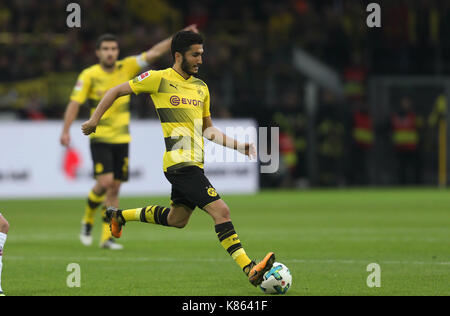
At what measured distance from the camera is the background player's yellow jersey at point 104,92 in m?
11.1

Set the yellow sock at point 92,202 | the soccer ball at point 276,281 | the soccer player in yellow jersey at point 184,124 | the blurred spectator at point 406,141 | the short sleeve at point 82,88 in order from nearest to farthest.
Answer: the soccer ball at point 276,281, the soccer player in yellow jersey at point 184,124, the short sleeve at point 82,88, the yellow sock at point 92,202, the blurred spectator at point 406,141

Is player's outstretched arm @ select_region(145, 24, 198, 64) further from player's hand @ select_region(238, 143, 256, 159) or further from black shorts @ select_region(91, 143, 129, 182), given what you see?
player's hand @ select_region(238, 143, 256, 159)

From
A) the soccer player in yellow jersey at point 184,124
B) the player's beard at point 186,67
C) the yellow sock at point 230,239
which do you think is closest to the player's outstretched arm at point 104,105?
the soccer player in yellow jersey at point 184,124

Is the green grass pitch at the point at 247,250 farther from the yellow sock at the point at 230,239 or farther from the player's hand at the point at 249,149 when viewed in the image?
the player's hand at the point at 249,149

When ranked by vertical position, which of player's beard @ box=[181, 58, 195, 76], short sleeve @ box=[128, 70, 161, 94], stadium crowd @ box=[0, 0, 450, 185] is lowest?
short sleeve @ box=[128, 70, 161, 94]

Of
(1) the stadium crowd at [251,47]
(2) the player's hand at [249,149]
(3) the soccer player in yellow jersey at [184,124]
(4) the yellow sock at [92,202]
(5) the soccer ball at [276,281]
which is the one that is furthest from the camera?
(1) the stadium crowd at [251,47]

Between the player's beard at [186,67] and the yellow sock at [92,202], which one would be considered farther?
the yellow sock at [92,202]

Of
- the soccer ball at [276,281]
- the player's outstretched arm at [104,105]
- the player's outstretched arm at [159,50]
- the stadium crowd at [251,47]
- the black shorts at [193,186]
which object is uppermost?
the stadium crowd at [251,47]

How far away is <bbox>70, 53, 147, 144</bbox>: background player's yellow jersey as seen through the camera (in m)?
11.1

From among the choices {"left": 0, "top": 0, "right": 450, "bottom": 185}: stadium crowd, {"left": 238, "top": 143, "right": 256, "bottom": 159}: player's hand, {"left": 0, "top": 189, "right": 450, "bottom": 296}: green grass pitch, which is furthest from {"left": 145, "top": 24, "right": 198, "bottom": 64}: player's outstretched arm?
{"left": 0, "top": 0, "right": 450, "bottom": 185}: stadium crowd

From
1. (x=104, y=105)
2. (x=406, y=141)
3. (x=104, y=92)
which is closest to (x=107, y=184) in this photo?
(x=104, y=92)

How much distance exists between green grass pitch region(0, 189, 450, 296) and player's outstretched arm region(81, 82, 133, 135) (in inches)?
52.3

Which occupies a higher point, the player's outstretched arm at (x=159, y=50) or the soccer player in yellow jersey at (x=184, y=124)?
the player's outstretched arm at (x=159, y=50)
